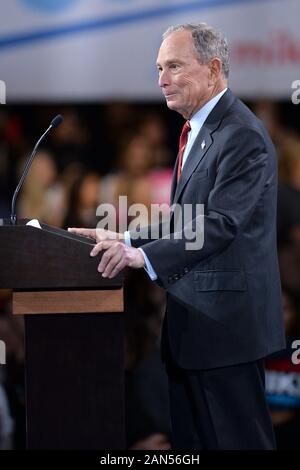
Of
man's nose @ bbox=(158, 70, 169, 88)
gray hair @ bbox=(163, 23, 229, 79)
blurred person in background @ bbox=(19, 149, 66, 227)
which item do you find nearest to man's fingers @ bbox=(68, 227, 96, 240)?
man's nose @ bbox=(158, 70, 169, 88)

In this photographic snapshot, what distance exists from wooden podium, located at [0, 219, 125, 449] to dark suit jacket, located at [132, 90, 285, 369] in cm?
18

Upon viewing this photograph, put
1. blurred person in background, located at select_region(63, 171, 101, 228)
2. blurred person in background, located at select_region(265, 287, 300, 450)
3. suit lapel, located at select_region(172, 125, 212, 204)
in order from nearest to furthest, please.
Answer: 1. suit lapel, located at select_region(172, 125, 212, 204)
2. blurred person in background, located at select_region(265, 287, 300, 450)
3. blurred person in background, located at select_region(63, 171, 101, 228)

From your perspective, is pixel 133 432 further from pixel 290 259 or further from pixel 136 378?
pixel 290 259

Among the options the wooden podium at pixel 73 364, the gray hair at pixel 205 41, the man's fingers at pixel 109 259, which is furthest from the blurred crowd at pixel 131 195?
the gray hair at pixel 205 41

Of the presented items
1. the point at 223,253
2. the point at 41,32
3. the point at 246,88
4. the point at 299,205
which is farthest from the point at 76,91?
the point at 223,253

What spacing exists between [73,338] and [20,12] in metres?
3.64

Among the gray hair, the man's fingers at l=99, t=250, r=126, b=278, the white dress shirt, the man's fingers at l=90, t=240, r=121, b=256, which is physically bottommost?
the man's fingers at l=99, t=250, r=126, b=278

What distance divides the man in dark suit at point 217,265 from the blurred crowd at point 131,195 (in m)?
1.26

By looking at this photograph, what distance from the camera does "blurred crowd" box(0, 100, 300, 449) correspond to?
3879mm

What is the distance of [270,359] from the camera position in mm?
3963

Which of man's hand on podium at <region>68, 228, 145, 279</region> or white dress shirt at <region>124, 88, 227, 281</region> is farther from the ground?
white dress shirt at <region>124, 88, 227, 281</region>

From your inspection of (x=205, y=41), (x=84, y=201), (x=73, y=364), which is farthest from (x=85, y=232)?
(x=84, y=201)

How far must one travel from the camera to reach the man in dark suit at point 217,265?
251cm

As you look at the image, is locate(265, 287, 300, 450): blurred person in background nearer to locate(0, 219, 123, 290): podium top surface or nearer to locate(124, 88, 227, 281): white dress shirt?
locate(124, 88, 227, 281): white dress shirt
